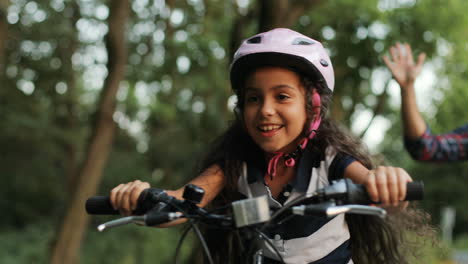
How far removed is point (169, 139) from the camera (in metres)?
17.6

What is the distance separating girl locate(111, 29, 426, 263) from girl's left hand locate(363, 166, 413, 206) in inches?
14.2

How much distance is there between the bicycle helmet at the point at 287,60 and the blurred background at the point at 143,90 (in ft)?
1.57

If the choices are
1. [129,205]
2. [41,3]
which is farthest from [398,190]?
[41,3]

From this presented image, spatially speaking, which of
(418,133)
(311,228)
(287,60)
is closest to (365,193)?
(311,228)

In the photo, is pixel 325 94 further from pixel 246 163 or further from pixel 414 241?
pixel 414 241

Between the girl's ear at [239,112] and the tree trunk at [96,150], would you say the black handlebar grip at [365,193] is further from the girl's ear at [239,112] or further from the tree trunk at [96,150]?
the tree trunk at [96,150]

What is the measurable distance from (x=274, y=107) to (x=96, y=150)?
23.9 feet

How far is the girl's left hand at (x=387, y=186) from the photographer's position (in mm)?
1869

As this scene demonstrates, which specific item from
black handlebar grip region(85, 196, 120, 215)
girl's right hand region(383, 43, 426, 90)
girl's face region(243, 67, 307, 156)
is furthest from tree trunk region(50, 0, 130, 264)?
black handlebar grip region(85, 196, 120, 215)

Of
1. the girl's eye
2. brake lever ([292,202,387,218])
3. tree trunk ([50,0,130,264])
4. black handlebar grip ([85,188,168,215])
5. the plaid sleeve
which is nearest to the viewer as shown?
brake lever ([292,202,387,218])

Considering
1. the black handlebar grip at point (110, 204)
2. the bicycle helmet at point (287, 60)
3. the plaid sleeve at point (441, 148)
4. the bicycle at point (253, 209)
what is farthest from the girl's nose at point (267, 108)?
the plaid sleeve at point (441, 148)

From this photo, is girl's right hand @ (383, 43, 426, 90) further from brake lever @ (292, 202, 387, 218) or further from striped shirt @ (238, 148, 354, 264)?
brake lever @ (292, 202, 387, 218)

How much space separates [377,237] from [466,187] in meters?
28.3

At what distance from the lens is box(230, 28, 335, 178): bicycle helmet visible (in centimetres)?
242
